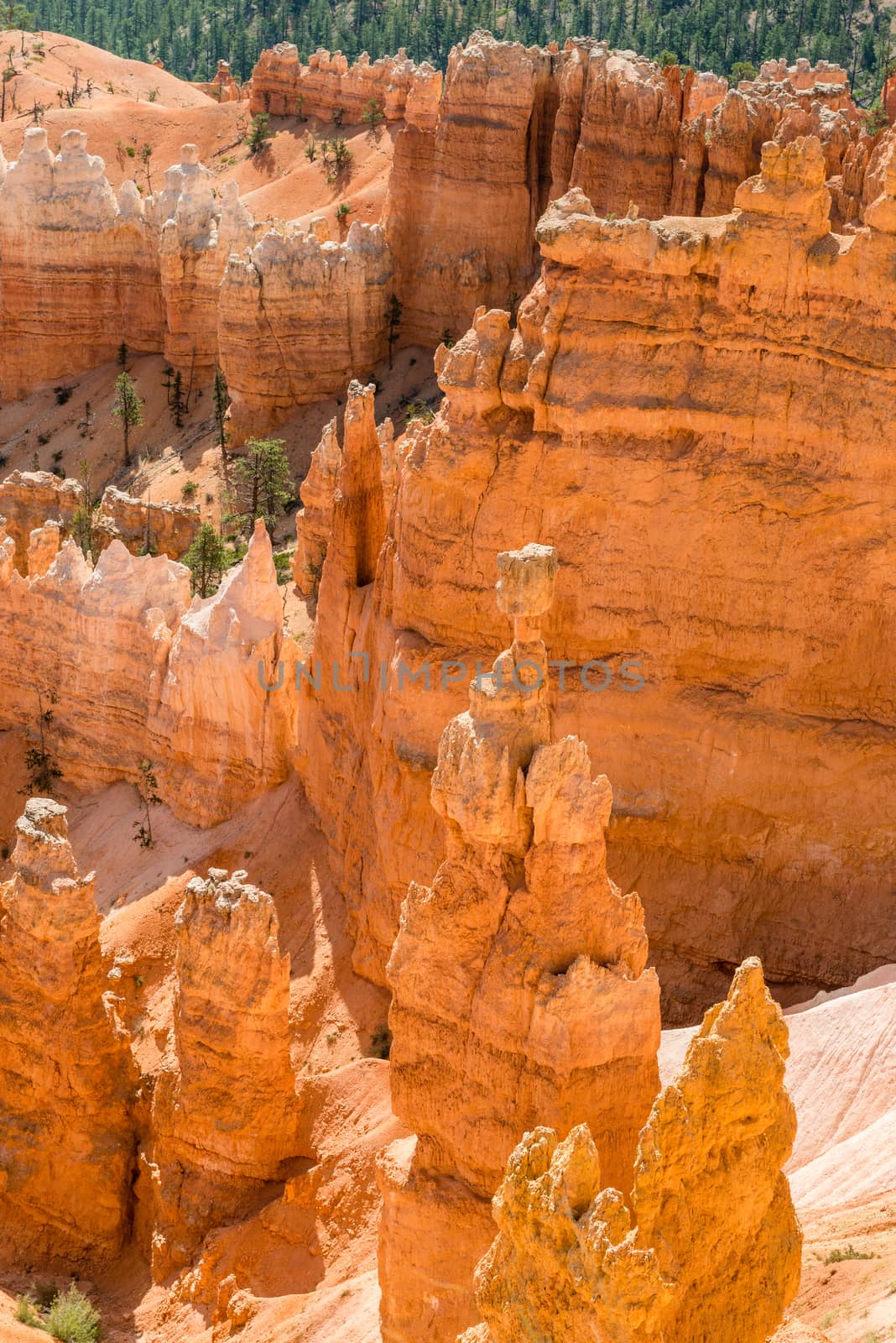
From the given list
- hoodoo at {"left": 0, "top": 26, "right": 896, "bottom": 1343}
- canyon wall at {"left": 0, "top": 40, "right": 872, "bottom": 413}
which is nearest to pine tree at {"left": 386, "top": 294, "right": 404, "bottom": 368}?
canyon wall at {"left": 0, "top": 40, "right": 872, "bottom": 413}

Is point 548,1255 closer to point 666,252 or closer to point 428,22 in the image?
point 666,252

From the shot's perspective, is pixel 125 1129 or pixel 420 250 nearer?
pixel 125 1129

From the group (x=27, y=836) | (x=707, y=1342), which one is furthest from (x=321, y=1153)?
(x=707, y=1342)

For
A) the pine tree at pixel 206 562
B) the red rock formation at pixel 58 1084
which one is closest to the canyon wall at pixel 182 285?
the pine tree at pixel 206 562

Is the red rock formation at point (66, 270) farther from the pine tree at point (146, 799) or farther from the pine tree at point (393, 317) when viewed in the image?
the pine tree at point (146, 799)

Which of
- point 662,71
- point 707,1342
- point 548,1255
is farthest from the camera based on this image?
point 662,71

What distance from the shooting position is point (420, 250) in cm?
5331

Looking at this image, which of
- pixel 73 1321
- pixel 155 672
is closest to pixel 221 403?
pixel 155 672

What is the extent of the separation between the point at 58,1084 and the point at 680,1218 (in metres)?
13.5

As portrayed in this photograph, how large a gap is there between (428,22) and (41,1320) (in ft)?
353

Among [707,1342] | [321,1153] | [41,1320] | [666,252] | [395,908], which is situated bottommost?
[41,1320]

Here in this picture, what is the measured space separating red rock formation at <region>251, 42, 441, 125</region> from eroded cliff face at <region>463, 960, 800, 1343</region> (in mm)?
56650

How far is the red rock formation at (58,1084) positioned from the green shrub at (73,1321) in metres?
1.89

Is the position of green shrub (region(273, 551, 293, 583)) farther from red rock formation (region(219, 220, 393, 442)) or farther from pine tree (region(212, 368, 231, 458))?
pine tree (region(212, 368, 231, 458))
